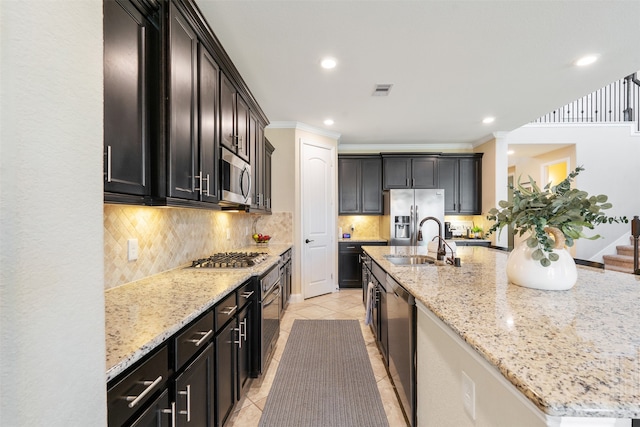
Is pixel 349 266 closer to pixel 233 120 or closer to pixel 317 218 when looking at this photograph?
pixel 317 218

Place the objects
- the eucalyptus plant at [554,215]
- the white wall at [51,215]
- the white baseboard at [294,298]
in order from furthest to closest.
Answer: the white baseboard at [294,298] → the eucalyptus plant at [554,215] → the white wall at [51,215]

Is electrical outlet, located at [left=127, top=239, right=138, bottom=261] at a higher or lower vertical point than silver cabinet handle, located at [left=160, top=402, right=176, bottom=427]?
higher

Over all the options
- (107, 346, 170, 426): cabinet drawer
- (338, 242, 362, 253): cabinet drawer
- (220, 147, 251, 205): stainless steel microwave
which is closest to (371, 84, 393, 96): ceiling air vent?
(220, 147, 251, 205): stainless steel microwave

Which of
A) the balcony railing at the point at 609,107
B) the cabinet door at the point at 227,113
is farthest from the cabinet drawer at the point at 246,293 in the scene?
the balcony railing at the point at 609,107

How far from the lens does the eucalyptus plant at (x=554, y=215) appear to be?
4.09 feet

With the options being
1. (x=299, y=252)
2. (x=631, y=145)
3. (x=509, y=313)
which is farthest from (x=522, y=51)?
(x=631, y=145)

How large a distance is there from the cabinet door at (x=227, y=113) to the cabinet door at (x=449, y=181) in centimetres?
419

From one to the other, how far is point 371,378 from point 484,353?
1.72 meters

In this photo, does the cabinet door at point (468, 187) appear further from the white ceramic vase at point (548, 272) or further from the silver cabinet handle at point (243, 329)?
the silver cabinet handle at point (243, 329)

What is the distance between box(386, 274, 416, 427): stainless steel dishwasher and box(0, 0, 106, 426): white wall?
1321 millimetres

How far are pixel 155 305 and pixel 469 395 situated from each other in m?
1.31

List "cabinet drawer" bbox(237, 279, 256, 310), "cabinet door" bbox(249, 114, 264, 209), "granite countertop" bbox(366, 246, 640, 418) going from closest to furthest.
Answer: "granite countertop" bbox(366, 246, 640, 418)
"cabinet drawer" bbox(237, 279, 256, 310)
"cabinet door" bbox(249, 114, 264, 209)

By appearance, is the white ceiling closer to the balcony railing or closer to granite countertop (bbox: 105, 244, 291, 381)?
granite countertop (bbox: 105, 244, 291, 381)

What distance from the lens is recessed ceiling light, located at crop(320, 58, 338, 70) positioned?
2.48 metres
